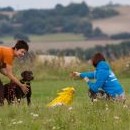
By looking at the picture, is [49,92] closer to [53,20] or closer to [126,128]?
[126,128]

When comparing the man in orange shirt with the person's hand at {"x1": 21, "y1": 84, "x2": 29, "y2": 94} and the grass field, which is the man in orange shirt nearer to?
the person's hand at {"x1": 21, "y1": 84, "x2": 29, "y2": 94}

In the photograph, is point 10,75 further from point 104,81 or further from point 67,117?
point 67,117

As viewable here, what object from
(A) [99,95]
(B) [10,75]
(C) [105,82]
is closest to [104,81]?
(C) [105,82]

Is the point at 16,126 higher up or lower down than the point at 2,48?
lower down

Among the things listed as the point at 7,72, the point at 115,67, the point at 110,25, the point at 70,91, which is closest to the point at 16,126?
the point at 7,72

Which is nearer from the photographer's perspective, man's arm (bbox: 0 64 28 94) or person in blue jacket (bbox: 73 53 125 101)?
man's arm (bbox: 0 64 28 94)

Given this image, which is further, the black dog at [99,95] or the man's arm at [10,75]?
the man's arm at [10,75]

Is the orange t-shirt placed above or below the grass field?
above

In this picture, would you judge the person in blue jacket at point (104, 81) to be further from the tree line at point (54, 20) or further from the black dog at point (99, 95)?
the tree line at point (54, 20)

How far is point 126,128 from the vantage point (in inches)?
375

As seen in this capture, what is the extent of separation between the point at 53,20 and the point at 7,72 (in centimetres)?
8534

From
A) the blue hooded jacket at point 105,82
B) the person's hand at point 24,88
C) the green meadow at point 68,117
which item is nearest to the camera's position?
the green meadow at point 68,117

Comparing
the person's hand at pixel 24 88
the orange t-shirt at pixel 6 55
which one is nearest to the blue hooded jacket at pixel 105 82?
the person's hand at pixel 24 88

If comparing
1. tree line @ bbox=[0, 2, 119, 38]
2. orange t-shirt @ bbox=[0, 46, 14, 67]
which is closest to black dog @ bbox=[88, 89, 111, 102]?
orange t-shirt @ bbox=[0, 46, 14, 67]
